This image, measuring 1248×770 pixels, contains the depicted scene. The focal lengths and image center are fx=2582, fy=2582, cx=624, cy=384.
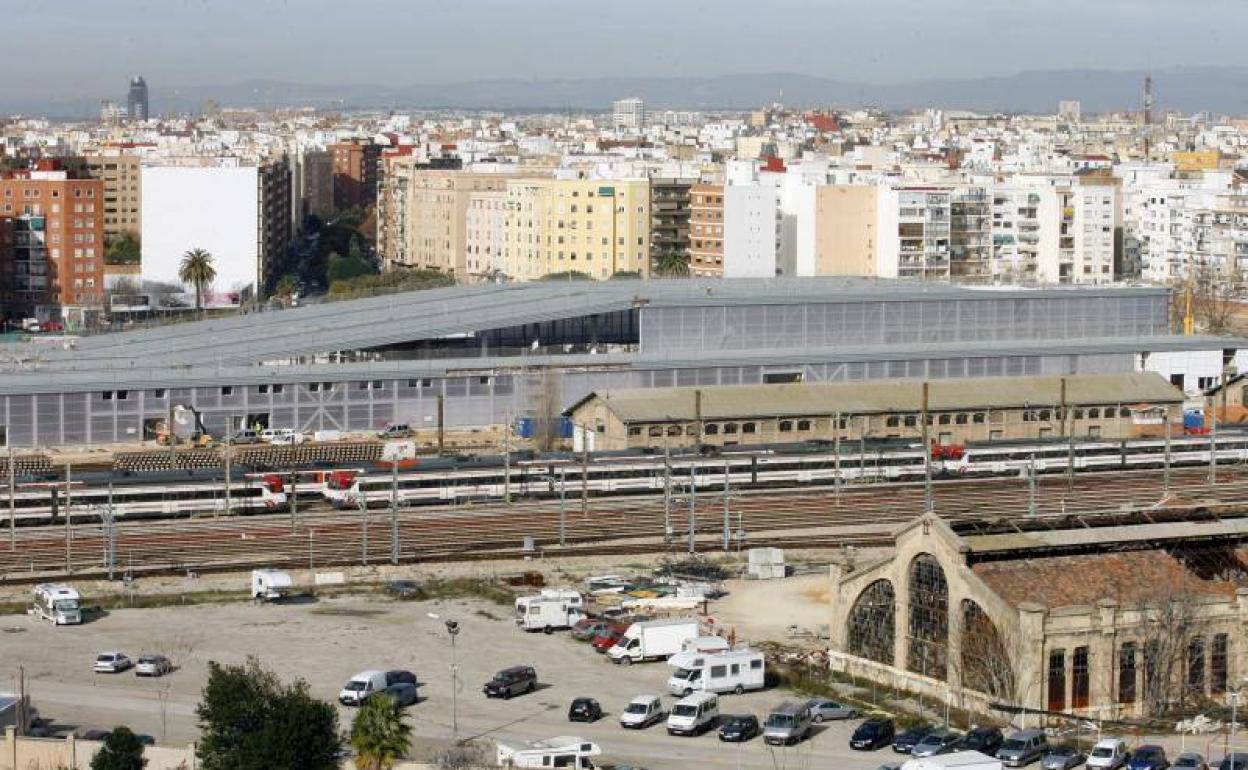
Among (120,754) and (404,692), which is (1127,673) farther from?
(120,754)

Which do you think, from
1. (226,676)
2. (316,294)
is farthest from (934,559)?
(316,294)

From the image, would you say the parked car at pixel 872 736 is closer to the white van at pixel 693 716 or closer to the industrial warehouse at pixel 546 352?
the white van at pixel 693 716

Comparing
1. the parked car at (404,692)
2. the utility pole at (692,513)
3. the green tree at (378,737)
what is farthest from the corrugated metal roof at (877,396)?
the green tree at (378,737)

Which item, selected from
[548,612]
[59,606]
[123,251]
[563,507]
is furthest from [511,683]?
[123,251]

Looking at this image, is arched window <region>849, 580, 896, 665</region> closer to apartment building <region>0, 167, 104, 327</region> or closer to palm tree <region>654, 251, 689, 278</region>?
apartment building <region>0, 167, 104, 327</region>

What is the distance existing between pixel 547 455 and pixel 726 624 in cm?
1078

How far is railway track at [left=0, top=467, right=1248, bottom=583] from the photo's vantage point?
29391mm

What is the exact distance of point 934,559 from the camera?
73.4ft

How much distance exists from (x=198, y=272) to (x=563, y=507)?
36.2 m

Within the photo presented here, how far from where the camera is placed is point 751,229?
220 ft

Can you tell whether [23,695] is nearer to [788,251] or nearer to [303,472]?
[303,472]

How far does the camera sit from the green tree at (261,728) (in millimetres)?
18359

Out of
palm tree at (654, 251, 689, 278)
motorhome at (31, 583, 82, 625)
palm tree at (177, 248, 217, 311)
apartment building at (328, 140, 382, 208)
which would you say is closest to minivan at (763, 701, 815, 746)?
motorhome at (31, 583, 82, 625)

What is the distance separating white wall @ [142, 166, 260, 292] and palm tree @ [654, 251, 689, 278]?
437 inches
